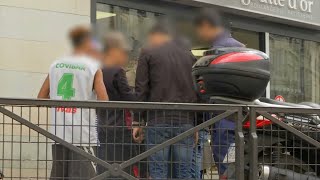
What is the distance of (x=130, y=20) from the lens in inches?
363

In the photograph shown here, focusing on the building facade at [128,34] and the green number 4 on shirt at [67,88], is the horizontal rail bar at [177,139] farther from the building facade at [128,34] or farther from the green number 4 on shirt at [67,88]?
the green number 4 on shirt at [67,88]

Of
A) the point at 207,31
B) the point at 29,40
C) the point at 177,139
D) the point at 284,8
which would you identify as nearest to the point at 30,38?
the point at 29,40

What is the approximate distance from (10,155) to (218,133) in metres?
1.55

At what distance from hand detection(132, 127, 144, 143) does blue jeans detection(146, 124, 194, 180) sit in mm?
66

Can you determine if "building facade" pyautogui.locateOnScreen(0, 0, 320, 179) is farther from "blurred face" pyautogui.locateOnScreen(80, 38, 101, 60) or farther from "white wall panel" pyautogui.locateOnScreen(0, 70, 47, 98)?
"blurred face" pyautogui.locateOnScreen(80, 38, 101, 60)

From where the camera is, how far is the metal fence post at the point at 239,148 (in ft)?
15.1

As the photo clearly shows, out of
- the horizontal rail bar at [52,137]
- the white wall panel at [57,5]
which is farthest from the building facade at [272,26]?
the horizontal rail bar at [52,137]

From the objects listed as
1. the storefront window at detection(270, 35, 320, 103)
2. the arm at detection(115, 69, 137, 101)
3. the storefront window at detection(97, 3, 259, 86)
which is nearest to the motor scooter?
the arm at detection(115, 69, 137, 101)

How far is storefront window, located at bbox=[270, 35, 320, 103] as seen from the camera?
1166 centimetres

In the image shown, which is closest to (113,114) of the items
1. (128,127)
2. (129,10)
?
(128,127)

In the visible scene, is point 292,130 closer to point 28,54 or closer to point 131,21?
point 28,54

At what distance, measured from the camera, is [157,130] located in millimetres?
4691

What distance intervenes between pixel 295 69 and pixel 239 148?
7.82 meters

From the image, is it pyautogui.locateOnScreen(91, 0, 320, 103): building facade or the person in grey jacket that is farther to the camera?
pyautogui.locateOnScreen(91, 0, 320, 103): building facade
